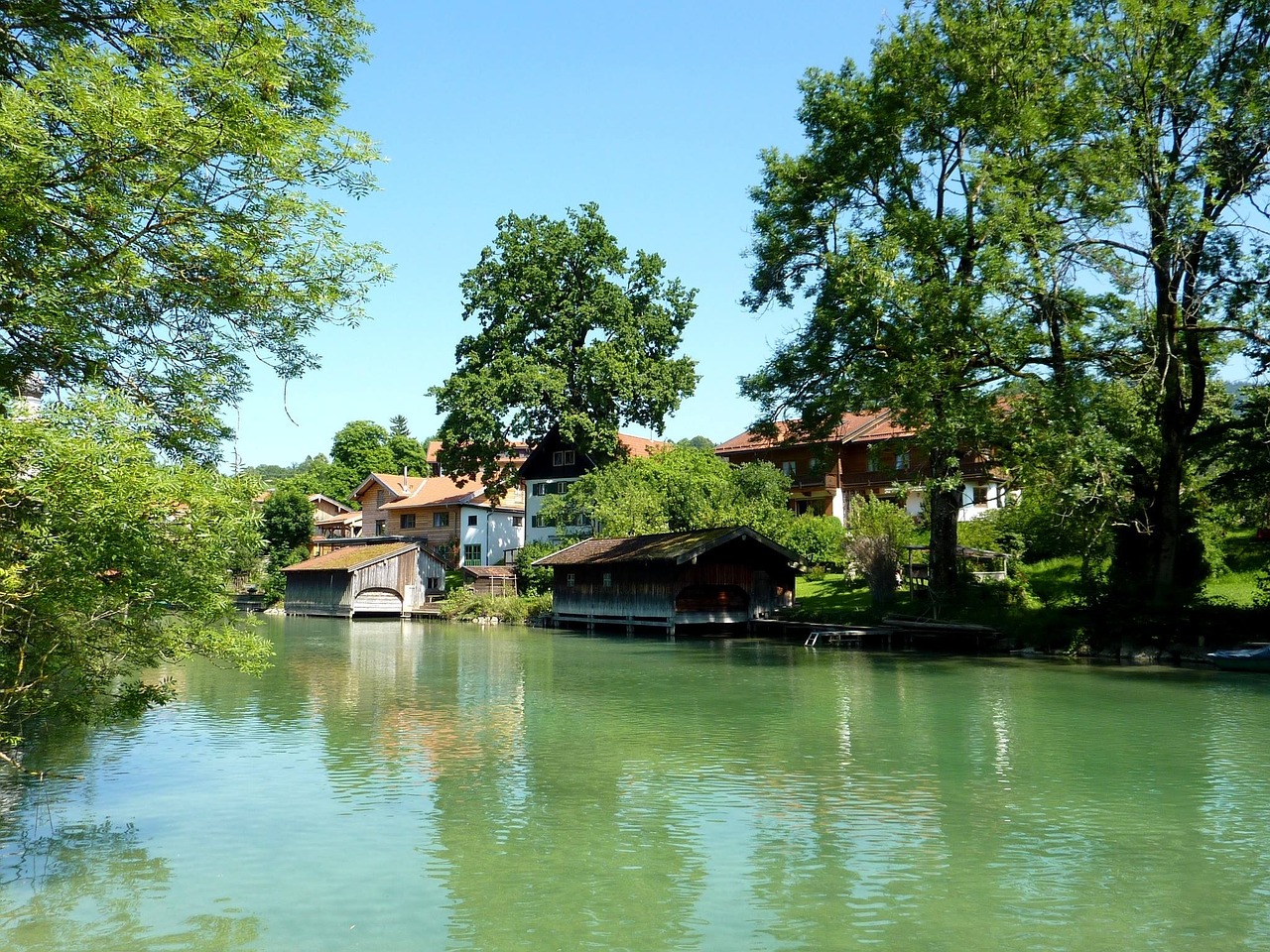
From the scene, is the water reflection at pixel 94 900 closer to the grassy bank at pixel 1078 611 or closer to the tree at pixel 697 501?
the grassy bank at pixel 1078 611

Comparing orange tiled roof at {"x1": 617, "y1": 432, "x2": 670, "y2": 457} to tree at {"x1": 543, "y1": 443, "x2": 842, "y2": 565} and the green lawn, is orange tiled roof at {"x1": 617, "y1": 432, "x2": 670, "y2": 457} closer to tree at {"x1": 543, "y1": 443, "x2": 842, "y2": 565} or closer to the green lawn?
tree at {"x1": 543, "y1": 443, "x2": 842, "y2": 565}

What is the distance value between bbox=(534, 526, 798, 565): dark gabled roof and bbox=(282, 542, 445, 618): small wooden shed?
503 inches

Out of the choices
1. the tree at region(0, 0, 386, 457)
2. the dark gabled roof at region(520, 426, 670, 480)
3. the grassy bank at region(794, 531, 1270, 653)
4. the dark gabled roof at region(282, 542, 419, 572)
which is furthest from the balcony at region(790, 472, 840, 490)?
the tree at region(0, 0, 386, 457)

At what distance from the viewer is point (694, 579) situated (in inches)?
1523

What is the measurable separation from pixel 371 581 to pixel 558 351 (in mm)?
16168

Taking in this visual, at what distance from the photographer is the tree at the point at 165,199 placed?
8.87 meters

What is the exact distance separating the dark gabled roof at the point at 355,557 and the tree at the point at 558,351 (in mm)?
5742

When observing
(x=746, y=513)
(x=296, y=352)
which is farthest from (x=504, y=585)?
(x=296, y=352)

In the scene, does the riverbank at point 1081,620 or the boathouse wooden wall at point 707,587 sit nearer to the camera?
the riverbank at point 1081,620

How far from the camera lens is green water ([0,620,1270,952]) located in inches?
311

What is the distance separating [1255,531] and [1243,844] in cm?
3225

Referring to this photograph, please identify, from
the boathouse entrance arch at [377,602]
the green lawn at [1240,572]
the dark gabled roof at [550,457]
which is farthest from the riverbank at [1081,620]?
the boathouse entrance arch at [377,602]

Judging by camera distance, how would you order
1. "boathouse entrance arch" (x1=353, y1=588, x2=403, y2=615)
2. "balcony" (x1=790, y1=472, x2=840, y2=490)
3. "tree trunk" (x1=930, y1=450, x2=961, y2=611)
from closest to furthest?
1. "tree trunk" (x1=930, y1=450, x2=961, y2=611)
2. "boathouse entrance arch" (x1=353, y1=588, x2=403, y2=615)
3. "balcony" (x1=790, y1=472, x2=840, y2=490)

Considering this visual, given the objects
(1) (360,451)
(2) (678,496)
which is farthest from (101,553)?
(1) (360,451)
